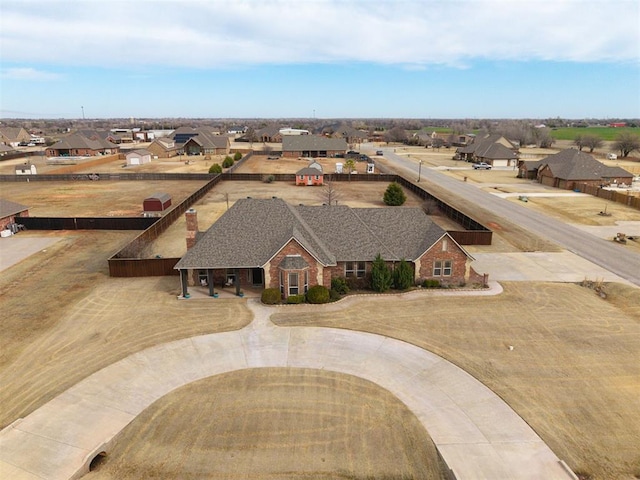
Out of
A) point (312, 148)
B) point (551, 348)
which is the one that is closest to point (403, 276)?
point (551, 348)

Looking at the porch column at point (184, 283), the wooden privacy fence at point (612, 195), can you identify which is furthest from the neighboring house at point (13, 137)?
the wooden privacy fence at point (612, 195)

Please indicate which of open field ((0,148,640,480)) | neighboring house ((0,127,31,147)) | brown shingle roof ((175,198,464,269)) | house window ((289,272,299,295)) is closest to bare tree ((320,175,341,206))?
brown shingle roof ((175,198,464,269))

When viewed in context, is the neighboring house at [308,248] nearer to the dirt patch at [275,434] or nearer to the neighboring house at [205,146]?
the dirt patch at [275,434]

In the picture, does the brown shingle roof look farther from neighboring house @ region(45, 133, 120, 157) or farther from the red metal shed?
neighboring house @ region(45, 133, 120, 157)

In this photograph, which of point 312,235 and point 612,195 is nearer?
point 312,235

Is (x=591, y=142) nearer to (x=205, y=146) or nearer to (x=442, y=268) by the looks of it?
(x=205, y=146)

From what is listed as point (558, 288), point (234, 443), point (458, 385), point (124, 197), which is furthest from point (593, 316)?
point (124, 197)
